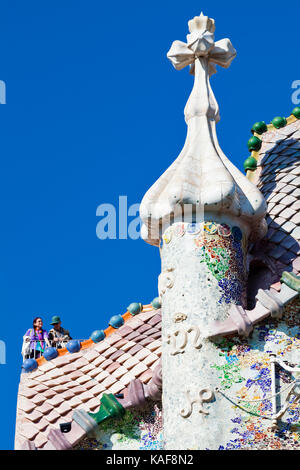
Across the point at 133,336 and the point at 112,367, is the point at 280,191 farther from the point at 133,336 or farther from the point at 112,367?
the point at 112,367

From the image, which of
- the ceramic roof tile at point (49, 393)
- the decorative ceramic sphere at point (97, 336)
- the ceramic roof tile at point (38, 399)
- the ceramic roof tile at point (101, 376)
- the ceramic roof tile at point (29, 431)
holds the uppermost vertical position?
the decorative ceramic sphere at point (97, 336)

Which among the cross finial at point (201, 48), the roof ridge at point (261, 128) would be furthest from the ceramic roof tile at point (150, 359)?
the cross finial at point (201, 48)

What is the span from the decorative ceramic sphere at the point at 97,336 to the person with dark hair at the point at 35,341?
2.60ft

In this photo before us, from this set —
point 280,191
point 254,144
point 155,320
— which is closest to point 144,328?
point 155,320

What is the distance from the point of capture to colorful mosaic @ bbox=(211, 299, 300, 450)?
12.0 m

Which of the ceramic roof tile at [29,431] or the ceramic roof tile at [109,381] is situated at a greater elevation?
the ceramic roof tile at [109,381]

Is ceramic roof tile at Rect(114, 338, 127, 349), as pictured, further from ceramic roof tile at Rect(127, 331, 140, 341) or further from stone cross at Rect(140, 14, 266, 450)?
stone cross at Rect(140, 14, 266, 450)

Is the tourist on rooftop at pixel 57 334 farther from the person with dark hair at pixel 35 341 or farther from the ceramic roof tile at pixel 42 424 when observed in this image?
the ceramic roof tile at pixel 42 424

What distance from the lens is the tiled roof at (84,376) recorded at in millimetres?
13750

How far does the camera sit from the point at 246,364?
12.3 m

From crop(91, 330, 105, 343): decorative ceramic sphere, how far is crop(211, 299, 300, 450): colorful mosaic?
9.06 ft

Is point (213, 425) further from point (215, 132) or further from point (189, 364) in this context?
point (215, 132)

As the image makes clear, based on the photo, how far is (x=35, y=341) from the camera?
15.5m

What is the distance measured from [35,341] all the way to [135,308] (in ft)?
4.43
